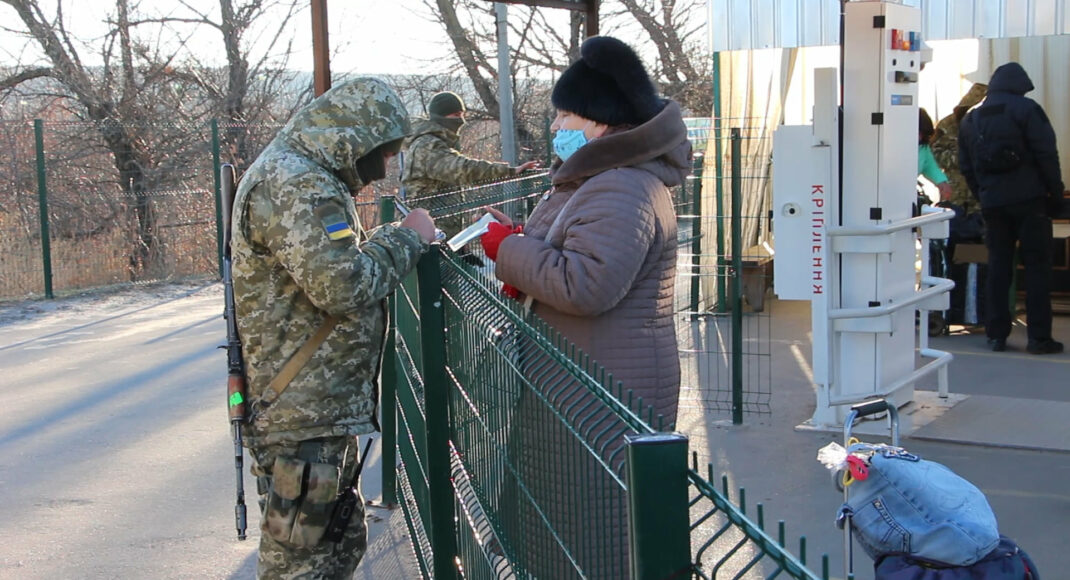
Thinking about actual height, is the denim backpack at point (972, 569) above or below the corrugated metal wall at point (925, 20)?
below

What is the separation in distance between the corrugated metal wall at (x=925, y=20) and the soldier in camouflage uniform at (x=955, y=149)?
5.19 ft

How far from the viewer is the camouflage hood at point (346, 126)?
3209 millimetres

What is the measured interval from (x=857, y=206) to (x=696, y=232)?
2681 mm

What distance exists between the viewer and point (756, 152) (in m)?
9.88

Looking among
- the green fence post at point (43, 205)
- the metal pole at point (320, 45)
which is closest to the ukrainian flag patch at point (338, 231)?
the metal pole at point (320, 45)

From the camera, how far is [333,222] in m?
3.07

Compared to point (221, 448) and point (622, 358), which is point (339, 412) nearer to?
point (622, 358)

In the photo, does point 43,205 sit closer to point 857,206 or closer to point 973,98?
point 857,206

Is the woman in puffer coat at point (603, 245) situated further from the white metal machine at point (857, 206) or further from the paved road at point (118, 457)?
the white metal machine at point (857, 206)

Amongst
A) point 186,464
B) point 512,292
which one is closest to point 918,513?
point 512,292

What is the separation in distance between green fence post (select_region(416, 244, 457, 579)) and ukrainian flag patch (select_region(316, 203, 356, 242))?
14.0 inches

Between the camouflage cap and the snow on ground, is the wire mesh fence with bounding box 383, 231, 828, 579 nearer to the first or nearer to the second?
the camouflage cap

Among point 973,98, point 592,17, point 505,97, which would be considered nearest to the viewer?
point 592,17

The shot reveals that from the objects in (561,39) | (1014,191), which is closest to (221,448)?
(1014,191)
